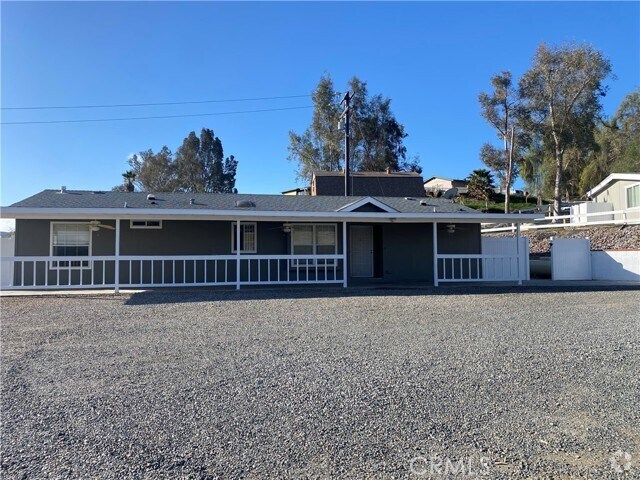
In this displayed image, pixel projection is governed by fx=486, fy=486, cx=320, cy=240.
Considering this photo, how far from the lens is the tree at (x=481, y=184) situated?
4141cm

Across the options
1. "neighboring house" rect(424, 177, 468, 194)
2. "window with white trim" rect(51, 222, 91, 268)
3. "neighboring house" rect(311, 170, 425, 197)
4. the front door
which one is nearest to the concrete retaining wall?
the front door

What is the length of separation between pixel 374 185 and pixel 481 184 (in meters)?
16.8

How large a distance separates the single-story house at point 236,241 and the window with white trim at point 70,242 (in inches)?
1.0

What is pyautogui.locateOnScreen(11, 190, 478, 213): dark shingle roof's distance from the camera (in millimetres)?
13078

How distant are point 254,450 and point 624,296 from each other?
11.3 m

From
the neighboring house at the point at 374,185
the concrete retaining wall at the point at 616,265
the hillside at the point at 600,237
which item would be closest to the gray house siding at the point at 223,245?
the concrete retaining wall at the point at 616,265

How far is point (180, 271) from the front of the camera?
14234 millimetres

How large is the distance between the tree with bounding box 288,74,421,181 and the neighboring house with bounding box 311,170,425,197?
10.1 m

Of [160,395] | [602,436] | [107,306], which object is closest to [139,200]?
[107,306]

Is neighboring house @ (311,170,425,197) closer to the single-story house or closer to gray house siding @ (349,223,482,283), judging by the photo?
the single-story house

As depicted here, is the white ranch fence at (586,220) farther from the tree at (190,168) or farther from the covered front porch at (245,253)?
the tree at (190,168)

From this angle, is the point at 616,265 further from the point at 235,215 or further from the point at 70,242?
the point at 70,242

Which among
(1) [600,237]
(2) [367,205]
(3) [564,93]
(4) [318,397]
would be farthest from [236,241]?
(3) [564,93]

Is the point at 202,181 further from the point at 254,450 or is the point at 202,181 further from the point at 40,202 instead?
the point at 254,450
